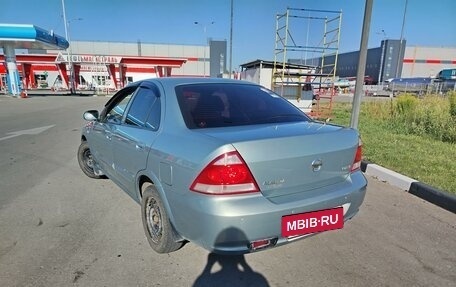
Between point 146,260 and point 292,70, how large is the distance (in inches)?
442

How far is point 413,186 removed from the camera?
4.39 m

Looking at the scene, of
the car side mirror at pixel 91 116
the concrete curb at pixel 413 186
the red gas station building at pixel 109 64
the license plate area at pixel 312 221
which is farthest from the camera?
the red gas station building at pixel 109 64

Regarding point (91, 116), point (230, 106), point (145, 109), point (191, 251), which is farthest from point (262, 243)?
point (91, 116)

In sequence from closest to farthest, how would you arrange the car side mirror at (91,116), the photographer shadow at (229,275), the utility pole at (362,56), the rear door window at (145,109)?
1. the photographer shadow at (229,275)
2. the rear door window at (145,109)
3. the car side mirror at (91,116)
4. the utility pole at (362,56)

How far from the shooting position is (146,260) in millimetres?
2723

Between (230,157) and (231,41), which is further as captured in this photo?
(231,41)

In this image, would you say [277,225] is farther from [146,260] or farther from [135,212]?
[135,212]

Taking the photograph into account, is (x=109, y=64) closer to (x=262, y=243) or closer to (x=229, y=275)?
(x=229, y=275)

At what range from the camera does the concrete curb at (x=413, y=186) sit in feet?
12.7

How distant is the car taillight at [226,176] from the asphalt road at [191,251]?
0.85m

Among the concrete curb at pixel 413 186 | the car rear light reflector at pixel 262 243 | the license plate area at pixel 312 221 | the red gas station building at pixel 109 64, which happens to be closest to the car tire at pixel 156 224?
the car rear light reflector at pixel 262 243

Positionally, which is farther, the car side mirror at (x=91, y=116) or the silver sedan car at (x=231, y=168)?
the car side mirror at (x=91, y=116)

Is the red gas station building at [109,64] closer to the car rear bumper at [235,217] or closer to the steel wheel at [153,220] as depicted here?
the steel wheel at [153,220]

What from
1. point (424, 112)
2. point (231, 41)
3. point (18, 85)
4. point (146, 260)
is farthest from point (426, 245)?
point (18, 85)
